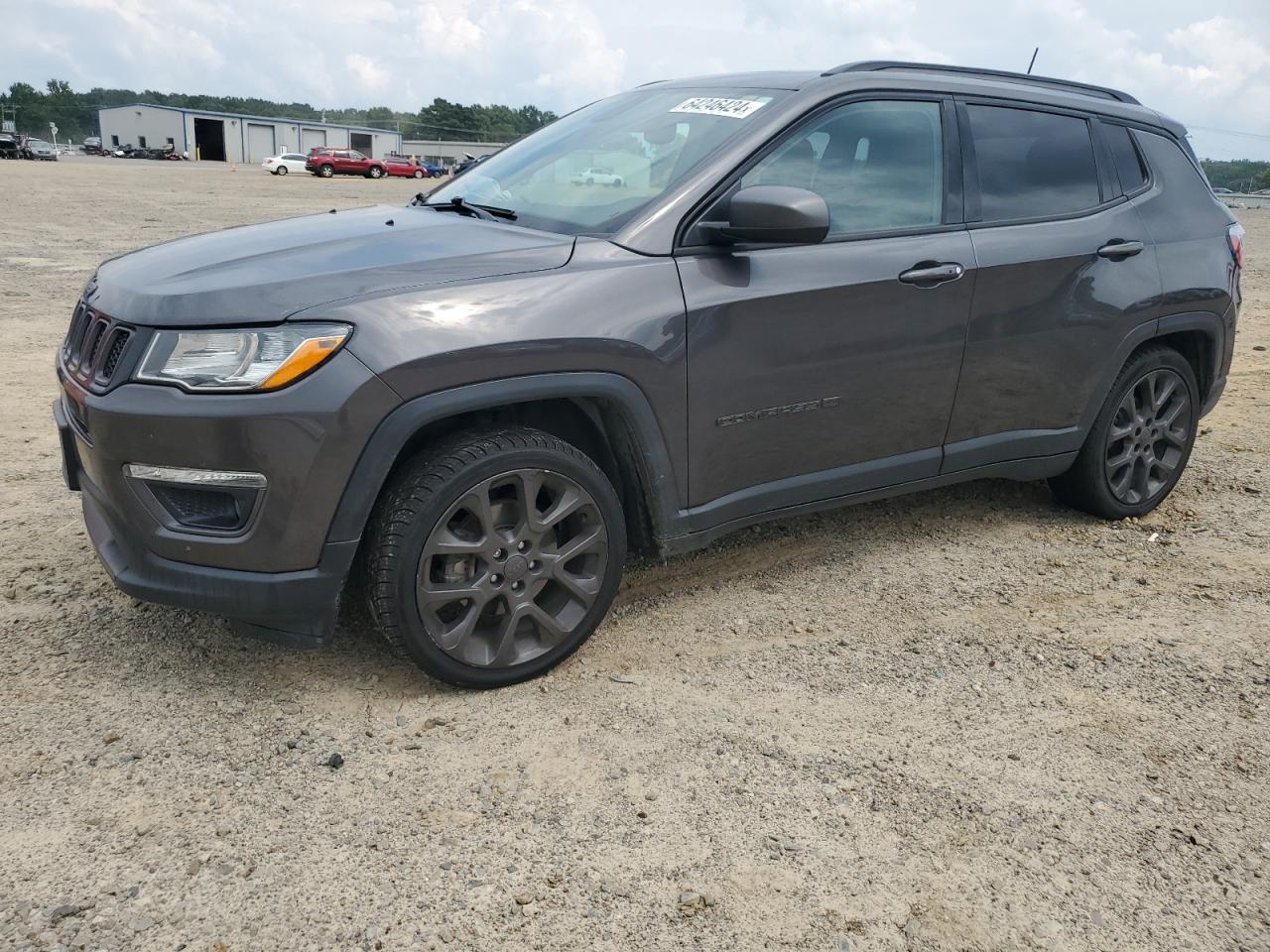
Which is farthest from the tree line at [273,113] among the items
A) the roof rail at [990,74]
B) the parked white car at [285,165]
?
the roof rail at [990,74]

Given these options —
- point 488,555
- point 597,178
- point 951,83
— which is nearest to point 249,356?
point 488,555

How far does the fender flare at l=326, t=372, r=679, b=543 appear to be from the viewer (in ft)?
9.12

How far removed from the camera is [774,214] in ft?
10.2

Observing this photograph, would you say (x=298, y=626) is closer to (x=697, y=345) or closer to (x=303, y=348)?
(x=303, y=348)

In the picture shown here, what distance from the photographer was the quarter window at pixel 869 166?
11.5 feet

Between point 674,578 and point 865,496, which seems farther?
point 674,578

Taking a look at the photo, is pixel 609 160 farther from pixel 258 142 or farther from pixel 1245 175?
pixel 258 142

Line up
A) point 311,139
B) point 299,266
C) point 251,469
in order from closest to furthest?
1. point 251,469
2. point 299,266
3. point 311,139

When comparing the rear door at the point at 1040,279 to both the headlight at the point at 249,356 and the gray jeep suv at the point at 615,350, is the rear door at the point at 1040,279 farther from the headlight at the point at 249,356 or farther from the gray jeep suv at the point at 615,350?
the headlight at the point at 249,356

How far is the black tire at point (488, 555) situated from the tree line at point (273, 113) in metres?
95.0

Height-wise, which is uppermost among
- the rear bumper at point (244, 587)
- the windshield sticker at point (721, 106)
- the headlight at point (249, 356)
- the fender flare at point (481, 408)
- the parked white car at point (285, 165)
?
the windshield sticker at point (721, 106)

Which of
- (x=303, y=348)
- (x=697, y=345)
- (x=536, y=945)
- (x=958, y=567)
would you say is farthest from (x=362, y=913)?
(x=958, y=567)

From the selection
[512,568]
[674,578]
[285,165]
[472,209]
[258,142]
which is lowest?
[258,142]

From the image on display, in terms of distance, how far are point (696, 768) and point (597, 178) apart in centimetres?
198
